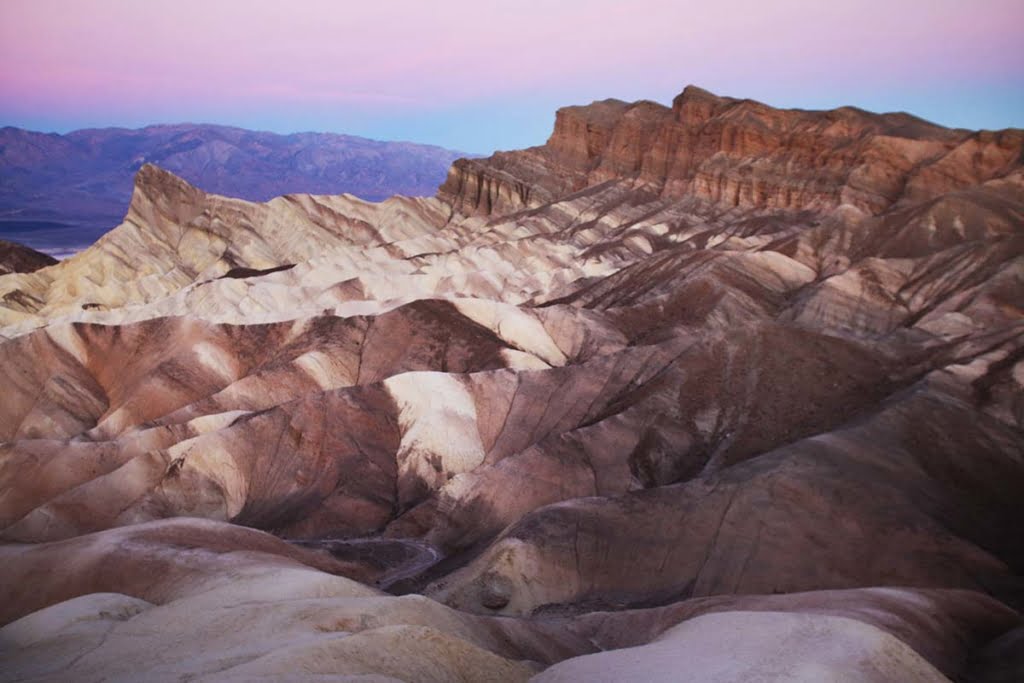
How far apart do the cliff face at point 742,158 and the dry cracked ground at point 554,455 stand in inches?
18.2

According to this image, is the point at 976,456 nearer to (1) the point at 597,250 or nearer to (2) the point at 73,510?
(2) the point at 73,510

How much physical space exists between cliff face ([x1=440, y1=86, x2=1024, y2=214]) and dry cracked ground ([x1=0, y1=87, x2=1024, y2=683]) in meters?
0.46

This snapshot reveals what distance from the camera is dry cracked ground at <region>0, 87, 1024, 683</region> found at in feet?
58.8

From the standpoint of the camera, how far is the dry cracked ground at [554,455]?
1792 cm

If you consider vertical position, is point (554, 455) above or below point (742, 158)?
below

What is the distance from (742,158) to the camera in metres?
82.2

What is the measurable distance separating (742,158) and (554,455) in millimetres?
56607

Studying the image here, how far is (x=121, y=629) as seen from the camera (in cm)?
1855

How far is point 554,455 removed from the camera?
3453 centimetres

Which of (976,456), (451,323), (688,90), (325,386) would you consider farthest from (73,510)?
(688,90)

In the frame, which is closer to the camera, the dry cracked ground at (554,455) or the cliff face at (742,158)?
the dry cracked ground at (554,455)

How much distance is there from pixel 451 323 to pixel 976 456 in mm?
29253

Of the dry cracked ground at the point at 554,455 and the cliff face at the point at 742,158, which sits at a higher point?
the cliff face at the point at 742,158

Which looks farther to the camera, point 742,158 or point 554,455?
point 742,158
